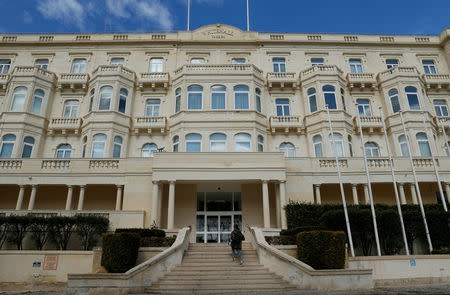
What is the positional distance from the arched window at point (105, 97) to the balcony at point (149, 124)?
273 centimetres

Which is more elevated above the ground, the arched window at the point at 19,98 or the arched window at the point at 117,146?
the arched window at the point at 19,98

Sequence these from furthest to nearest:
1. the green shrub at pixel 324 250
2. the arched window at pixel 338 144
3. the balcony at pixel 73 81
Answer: the balcony at pixel 73 81, the arched window at pixel 338 144, the green shrub at pixel 324 250

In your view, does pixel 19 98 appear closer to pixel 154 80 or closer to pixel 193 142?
pixel 154 80

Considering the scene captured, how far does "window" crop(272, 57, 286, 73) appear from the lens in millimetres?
33084

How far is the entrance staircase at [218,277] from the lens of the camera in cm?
1223

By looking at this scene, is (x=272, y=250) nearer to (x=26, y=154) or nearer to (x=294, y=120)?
(x=294, y=120)

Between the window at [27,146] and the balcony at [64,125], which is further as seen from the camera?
the balcony at [64,125]

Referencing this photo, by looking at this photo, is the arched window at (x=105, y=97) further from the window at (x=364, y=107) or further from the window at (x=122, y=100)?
the window at (x=364, y=107)

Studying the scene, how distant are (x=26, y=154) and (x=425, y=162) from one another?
31.4 metres

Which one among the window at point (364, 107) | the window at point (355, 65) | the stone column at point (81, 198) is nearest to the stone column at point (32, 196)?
the stone column at point (81, 198)

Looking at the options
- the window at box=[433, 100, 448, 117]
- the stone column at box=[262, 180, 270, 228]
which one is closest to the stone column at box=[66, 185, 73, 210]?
the stone column at box=[262, 180, 270, 228]

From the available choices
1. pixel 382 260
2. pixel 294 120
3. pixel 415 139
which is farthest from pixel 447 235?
pixel 294 120

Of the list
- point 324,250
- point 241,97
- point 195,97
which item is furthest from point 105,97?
point 324,250

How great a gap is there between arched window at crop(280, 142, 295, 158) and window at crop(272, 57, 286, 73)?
8.03 m
